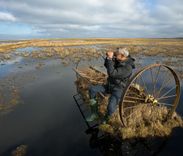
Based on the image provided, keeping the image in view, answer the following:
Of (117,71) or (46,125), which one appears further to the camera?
(46,125)

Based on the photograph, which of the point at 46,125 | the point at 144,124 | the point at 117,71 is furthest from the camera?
the point at 46,125

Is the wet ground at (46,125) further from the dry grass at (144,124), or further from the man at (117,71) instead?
the man at (117,71)

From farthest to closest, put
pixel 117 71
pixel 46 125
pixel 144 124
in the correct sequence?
pixel 46 125, pixel 144 124, pixel 117 71

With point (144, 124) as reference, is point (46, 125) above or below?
below

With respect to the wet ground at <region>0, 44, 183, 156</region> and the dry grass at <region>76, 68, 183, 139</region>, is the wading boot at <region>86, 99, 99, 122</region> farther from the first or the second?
the wet ground at <region>0, 44, 183, 156</region>

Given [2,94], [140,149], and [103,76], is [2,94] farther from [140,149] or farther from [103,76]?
[140,149]

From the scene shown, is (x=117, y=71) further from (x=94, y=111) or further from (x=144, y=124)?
(x=144, y=124)

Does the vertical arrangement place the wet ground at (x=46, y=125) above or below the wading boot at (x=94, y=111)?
below

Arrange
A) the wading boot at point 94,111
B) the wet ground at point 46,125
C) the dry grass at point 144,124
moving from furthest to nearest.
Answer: the wading boot at point 94,111 → the dry grass at point 144,124 → the wet ground at point 46,125

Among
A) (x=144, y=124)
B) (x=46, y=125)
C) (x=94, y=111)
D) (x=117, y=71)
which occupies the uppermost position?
(x=117, y=71)

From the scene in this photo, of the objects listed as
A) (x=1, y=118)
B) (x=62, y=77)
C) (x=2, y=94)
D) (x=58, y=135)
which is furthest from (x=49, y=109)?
(x=62, y=77)

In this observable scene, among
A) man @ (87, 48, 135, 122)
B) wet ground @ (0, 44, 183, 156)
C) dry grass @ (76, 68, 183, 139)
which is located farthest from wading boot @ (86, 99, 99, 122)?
man @ (87, 48, 135, 122)

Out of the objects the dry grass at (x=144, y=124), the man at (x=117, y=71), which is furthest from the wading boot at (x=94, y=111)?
the man at (x=117, y=71)

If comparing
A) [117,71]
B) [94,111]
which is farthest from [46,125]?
[117,71]
